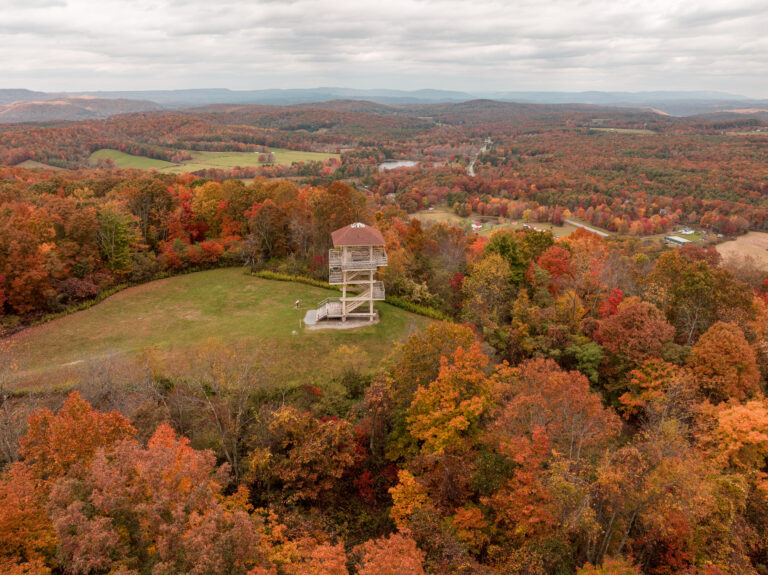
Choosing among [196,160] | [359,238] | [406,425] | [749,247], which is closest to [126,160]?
[196,160]

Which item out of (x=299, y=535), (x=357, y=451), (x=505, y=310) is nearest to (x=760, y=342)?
(x=505, y=310)

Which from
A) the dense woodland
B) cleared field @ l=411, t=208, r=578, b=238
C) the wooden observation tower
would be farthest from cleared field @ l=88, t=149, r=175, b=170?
the wooden observation tower

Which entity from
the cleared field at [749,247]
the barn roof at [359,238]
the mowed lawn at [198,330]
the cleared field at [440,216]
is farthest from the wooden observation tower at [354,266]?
the cleared field at [749,247]

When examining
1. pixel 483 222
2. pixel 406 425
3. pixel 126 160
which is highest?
pixel 126 160

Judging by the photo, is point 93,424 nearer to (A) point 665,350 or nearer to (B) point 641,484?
(B) point 641,484

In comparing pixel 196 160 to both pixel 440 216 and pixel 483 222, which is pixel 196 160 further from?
pixel 483 222

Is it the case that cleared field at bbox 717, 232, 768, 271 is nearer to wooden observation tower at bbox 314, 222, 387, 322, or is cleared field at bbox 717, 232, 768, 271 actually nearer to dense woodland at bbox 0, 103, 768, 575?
dense woodland at bbox 0, 103, 768, 575

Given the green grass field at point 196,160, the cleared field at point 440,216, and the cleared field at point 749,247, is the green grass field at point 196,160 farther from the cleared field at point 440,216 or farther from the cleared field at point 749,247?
the cleared field at point 749,247
